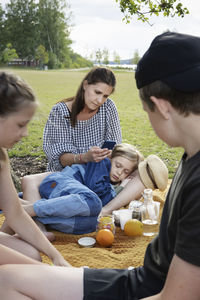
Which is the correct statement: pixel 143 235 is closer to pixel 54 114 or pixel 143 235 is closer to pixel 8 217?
pixel 8 217

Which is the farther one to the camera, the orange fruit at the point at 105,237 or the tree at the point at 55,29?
the tree at the point at 55,29

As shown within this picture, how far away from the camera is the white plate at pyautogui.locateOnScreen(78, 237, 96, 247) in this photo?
298 centimetres

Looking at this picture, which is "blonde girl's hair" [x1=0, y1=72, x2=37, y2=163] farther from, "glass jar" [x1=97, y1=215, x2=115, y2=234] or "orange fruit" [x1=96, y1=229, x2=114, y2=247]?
"glass jar" [x1=97, y1=215, x2=115, y2=234]

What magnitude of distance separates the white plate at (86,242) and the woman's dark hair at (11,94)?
1493 millimetres

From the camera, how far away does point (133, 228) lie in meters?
3.13

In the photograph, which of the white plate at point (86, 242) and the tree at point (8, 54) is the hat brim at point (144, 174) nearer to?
the white plate at point (86, 242)

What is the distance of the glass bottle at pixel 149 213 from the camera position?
3377mm

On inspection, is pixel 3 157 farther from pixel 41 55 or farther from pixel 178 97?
pixel 41 55

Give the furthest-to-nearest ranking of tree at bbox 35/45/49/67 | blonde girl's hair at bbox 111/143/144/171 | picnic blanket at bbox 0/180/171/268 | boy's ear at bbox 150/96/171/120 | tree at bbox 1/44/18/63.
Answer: tree at bbox 35/45/49/67
tree at bbox 1/44/18/63
blonde girl's hair at bbox 111/143/144/171
picnic blanket at bbox 0/180/171/268
boy's ear at bbox 150/96/171/120

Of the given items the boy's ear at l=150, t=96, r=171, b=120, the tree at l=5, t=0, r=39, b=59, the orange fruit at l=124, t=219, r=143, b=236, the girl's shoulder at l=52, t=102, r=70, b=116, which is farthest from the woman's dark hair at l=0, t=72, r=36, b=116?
the tree at l=5, t=0, r=39, b=59

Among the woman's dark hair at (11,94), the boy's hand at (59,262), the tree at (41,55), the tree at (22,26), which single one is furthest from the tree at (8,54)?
the boy's hand at (59,262)

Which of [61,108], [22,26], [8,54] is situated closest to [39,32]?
[22,26]

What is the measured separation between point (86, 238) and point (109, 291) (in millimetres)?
1500

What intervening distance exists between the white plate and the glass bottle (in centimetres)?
57
